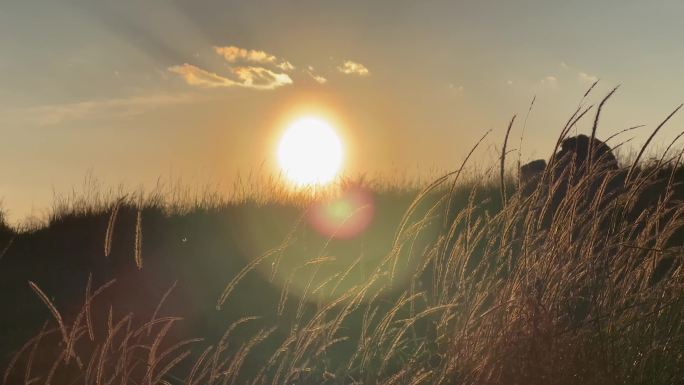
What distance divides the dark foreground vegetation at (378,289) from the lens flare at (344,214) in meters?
0.15

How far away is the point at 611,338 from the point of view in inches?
112

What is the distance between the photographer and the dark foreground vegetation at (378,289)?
9.45 feet

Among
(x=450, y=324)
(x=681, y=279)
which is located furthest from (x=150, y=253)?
(x=681, y=279)

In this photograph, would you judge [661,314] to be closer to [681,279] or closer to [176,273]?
[681,279]

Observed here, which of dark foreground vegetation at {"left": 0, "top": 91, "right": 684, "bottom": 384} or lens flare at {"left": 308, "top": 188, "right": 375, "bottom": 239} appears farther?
lens flare at {"left": 308, "top": 188, "right": 375, "bottom": 239}

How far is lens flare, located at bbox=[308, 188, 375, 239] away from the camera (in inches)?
345

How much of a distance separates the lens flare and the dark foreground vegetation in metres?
0.15

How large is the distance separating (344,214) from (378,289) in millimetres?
3857

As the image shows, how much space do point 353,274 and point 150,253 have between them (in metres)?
2.72

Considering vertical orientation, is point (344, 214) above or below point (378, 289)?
above

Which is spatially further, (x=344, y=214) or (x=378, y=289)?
(x=344, y=214)

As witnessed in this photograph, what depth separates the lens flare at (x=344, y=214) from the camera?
8.77m

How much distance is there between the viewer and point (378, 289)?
621cm

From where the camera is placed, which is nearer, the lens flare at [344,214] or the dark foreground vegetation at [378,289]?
the dark foreground vegetation at [378,289]
